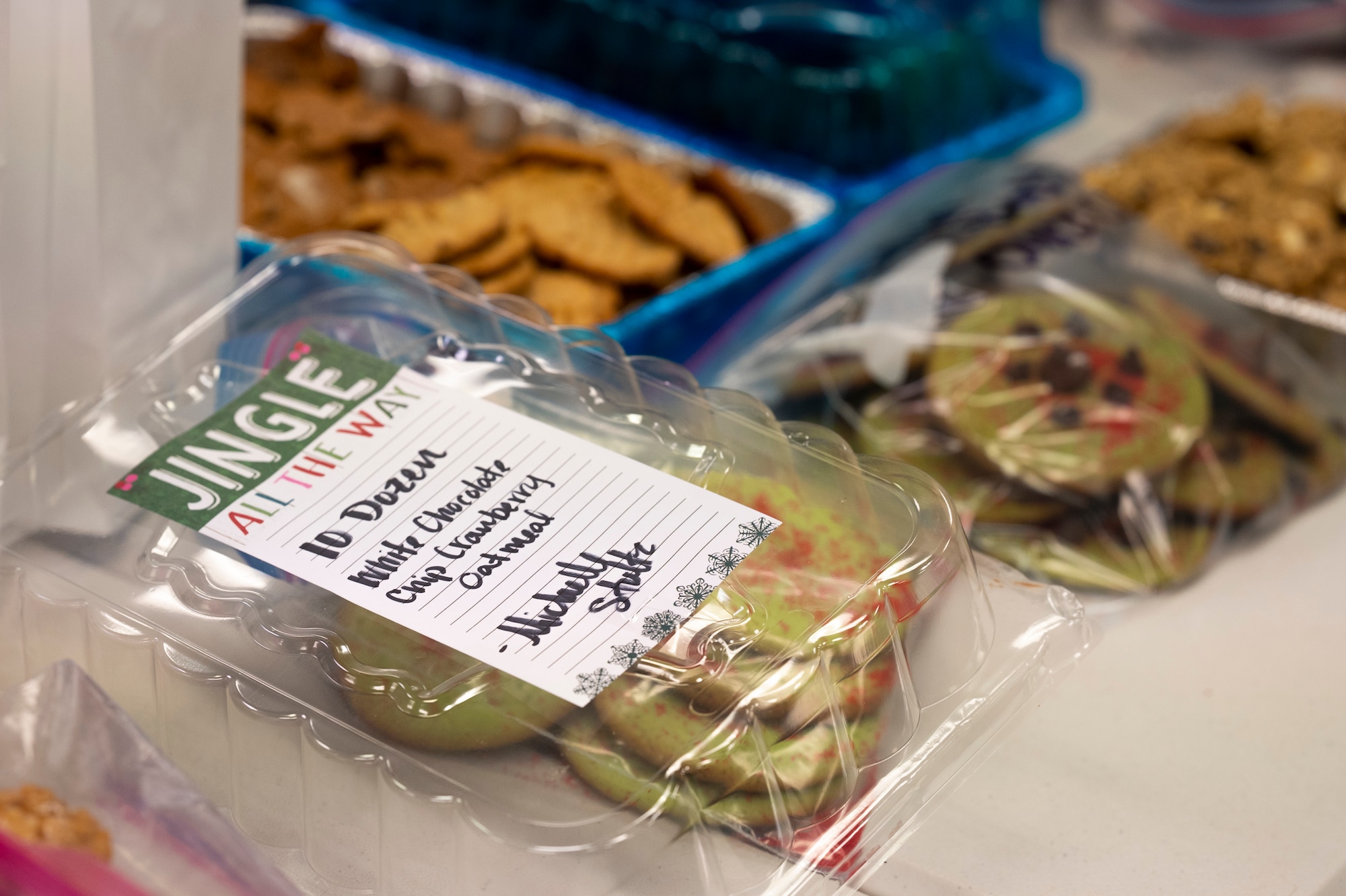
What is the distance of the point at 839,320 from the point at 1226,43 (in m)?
0.90

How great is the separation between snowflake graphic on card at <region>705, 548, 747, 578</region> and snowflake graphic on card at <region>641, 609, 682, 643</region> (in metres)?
0.03

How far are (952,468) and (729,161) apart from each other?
0.48 metres

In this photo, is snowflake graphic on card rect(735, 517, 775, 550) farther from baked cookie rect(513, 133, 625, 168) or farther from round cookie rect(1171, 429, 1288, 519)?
baked cookie rect(513, 133, 625, 168)

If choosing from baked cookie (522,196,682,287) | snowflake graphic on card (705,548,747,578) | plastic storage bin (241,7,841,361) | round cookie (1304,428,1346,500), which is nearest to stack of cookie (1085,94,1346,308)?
round cookie (1304,428,1346,500)

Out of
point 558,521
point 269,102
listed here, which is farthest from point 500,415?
point 269,102

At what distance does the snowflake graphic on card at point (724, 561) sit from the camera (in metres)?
0.50

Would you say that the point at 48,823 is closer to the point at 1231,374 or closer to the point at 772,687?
the point at 772,687

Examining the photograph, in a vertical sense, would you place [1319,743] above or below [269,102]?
below

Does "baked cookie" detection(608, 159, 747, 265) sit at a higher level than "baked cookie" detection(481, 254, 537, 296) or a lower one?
higher

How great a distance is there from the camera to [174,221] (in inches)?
26.6

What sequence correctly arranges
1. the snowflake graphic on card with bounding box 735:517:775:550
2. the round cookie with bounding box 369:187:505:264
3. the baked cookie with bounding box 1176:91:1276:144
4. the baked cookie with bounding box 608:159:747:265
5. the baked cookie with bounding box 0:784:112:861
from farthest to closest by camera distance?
the baked cookie with bounding box 1176:91:1276:144
the baked cookie with bounding box 608:159:747:265
the round cookie with bounding box 369:187:505:264
the snowflake graphic on card with bounding box 735:517:775:550
the baked cookie with bounding box 0:784:112:861

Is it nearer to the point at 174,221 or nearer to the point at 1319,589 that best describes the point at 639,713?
the point at 174,221

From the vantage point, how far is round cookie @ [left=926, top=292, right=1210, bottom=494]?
0.76m

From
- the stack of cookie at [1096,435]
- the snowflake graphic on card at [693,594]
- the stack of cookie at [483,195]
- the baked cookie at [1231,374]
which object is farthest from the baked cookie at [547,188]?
the snowflake graphic on card at [693,594]
